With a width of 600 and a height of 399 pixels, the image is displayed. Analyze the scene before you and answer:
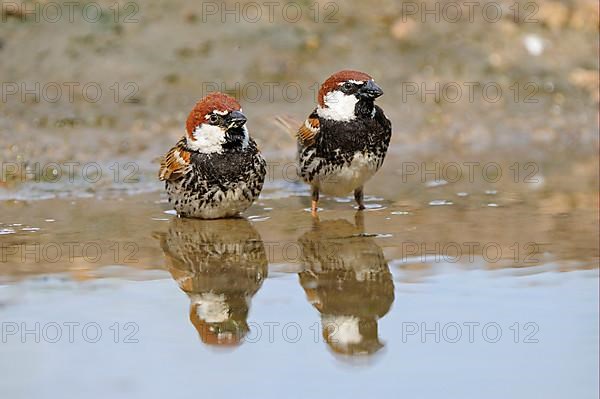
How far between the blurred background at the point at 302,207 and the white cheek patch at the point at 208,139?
1.59 feet

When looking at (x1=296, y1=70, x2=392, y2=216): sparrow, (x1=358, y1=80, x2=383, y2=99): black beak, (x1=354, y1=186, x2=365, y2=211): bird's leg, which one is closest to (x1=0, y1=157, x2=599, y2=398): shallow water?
(x1=354, y1=186, x2=365, y2=211): bird's leg

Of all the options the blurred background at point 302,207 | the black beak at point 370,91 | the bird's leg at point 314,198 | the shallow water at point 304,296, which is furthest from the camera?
the bird's leg at point 314,198

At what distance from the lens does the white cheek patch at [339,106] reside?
284 inches

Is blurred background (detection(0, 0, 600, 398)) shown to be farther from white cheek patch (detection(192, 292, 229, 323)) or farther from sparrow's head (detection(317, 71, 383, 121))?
sparrow's head (detection(317, 71, 383, 121))

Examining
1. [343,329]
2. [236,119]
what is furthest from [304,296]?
[236,119]

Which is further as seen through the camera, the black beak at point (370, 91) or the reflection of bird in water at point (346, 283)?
the black beak at point (370, 91)

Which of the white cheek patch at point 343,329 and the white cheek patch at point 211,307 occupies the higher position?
the white cheek patch at point 211,307

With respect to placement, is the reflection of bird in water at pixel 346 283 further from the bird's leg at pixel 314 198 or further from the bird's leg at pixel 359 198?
the bird's leg at pixel 359 198

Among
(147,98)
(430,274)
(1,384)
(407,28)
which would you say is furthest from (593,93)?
(1,384)

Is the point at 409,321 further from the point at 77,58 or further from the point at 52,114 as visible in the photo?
the point at 77,58

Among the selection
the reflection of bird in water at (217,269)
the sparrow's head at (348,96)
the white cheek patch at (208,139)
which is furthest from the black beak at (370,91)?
the reflection of bird in water at (217,269)

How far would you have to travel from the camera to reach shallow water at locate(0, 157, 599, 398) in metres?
4.09

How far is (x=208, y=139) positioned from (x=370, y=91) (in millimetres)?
1089

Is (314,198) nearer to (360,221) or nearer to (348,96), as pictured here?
(360,221)
